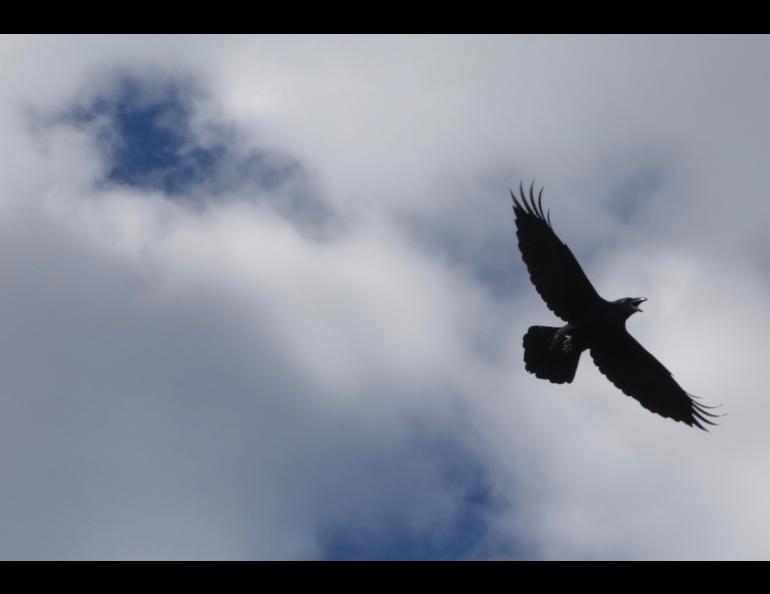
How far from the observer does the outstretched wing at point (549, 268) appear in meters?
15.9

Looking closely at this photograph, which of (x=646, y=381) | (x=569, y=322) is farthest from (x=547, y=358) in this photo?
(x=646, y=381)

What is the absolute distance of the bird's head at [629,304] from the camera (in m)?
16.1

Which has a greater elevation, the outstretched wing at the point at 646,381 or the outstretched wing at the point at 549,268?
the outstretched wing at the point at 549,268

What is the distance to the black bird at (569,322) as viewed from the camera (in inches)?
631

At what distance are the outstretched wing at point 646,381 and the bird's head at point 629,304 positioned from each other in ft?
2.63

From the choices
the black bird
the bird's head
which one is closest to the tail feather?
the black bird

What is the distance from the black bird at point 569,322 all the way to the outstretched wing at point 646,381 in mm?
19

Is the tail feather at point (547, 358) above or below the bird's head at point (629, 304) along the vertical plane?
below

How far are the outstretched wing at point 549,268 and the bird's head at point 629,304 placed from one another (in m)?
0.37

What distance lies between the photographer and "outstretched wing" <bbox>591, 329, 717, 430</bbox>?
16719 millimetres

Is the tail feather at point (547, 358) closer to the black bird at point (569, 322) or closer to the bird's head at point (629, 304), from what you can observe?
the black bird at point (569, 322)

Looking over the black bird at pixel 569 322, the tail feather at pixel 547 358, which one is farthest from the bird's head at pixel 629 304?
the tail feather at pixel 547 358
